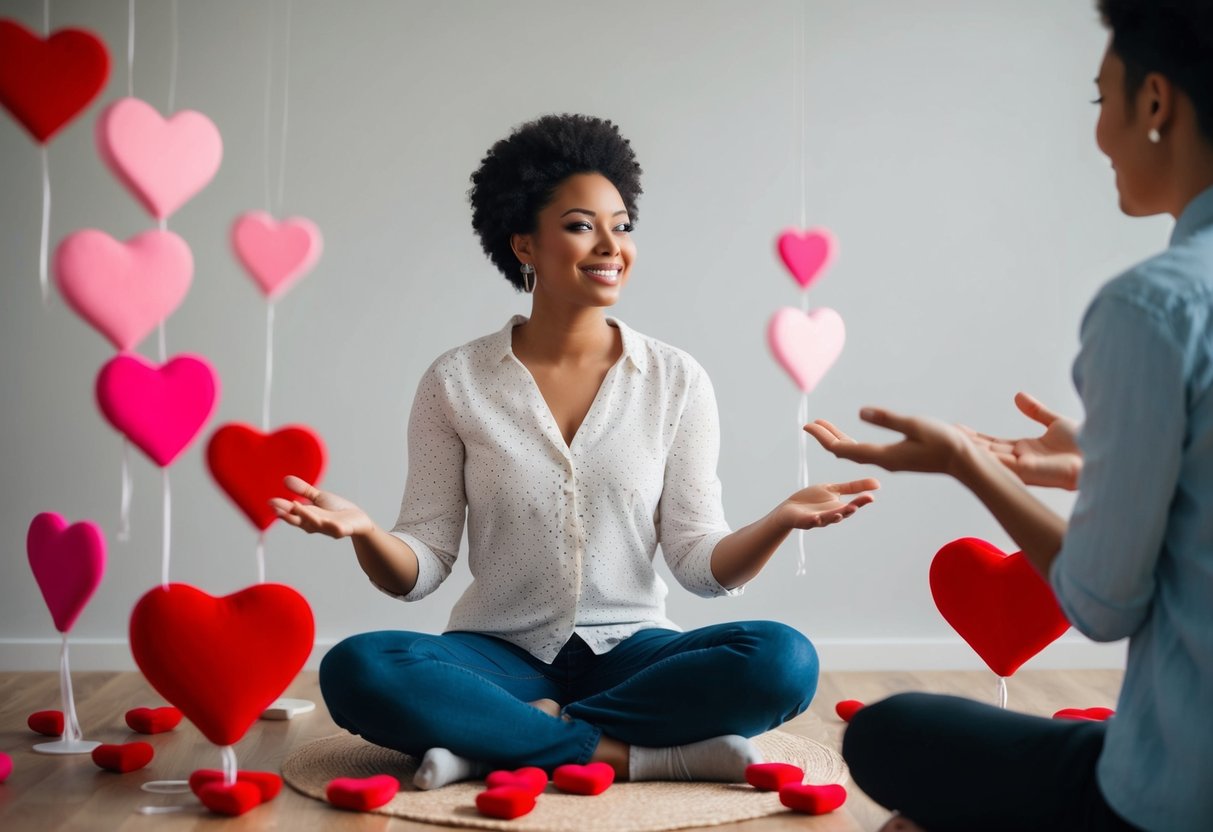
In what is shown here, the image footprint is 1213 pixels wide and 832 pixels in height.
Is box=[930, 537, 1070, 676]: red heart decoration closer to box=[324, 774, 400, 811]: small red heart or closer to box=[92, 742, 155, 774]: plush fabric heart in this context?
box=[324, 774, 400, 811]: small red heart

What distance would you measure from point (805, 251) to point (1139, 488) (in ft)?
5.27

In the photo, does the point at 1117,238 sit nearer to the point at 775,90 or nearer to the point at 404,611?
the point at 775,90

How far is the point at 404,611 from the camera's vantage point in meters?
3.36

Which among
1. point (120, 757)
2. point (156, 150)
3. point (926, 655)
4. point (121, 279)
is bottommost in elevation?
point (926, 655)

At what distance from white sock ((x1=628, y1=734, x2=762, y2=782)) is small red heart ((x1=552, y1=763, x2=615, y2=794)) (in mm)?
74

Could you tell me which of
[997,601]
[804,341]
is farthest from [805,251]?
[997,601]

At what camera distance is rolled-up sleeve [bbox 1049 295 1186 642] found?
120 centimetres

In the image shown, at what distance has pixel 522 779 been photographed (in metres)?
2.09

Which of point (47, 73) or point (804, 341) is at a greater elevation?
point (47, 73)

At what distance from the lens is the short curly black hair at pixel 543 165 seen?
2479 mm

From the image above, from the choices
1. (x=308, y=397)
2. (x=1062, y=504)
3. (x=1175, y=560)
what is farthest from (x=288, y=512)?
(x=1062, y=504)

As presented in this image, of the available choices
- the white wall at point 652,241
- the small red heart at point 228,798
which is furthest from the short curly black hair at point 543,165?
the small red heart at point 228,798

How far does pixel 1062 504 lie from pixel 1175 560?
237 cm

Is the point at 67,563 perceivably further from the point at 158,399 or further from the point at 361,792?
the point at 361,792
